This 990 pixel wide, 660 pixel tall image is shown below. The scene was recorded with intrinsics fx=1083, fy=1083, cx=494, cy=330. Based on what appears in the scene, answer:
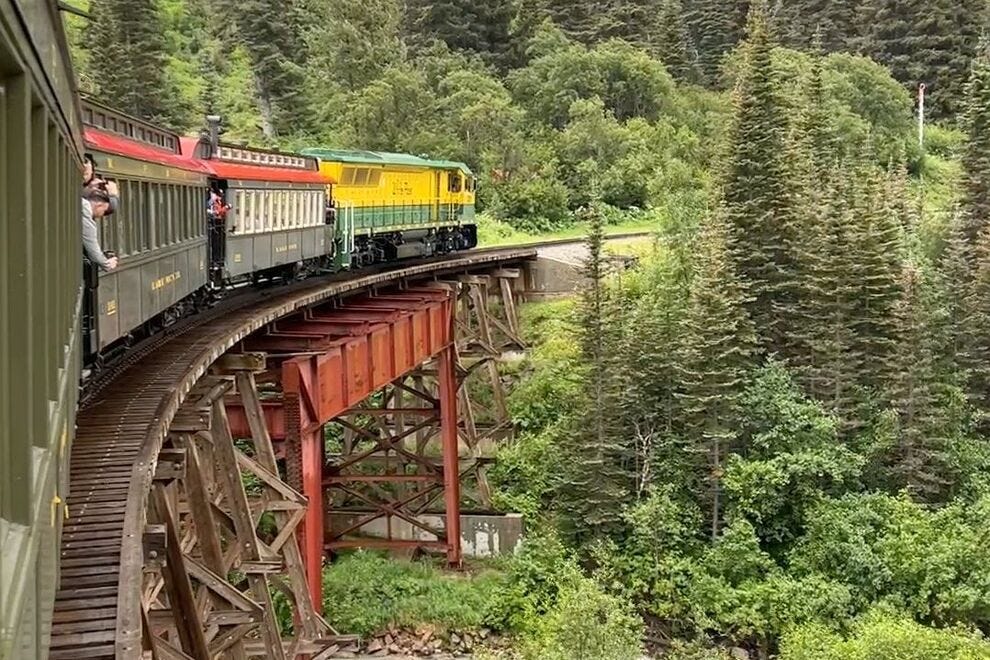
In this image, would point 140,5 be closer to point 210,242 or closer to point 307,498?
point 210,242

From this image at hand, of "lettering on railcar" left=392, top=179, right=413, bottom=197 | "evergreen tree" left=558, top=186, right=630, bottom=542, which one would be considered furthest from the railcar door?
"lettering on railcar" left=392, top=179, right=413, bottom=197

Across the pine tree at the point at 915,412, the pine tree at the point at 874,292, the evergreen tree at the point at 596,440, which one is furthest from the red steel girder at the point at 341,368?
the pine tree at the point at 874,292

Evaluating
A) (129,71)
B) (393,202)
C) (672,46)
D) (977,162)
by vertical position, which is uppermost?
(672,46)

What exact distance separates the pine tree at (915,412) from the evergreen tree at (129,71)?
3690cm

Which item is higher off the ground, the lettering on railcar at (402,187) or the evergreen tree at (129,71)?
the evergreen tree at (129,71)

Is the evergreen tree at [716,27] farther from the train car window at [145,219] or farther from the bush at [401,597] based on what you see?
the train car window at [145,219]

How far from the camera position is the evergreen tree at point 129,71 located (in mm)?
51938

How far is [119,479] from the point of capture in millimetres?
6605

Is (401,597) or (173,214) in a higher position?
→ (173,214)

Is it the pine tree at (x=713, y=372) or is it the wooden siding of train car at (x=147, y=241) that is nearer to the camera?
the wooden siding of train car at (x=147, y=241)

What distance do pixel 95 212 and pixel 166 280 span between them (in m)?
4.26

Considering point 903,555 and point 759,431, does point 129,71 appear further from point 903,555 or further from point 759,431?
point 903,555

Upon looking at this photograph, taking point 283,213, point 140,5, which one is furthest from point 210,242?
point 140,5

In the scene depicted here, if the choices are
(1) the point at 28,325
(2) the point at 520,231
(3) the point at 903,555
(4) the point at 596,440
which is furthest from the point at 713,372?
(2) the point at 520,231
